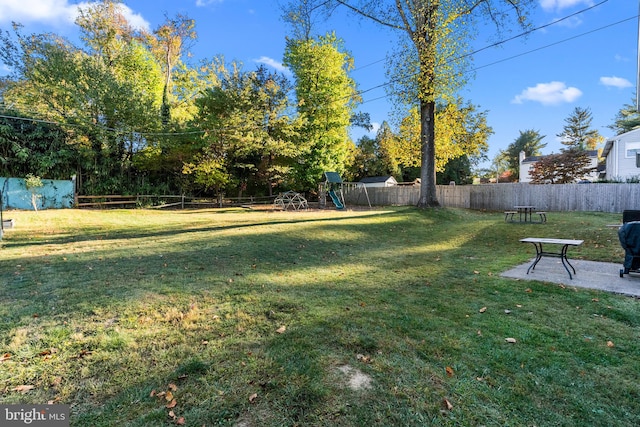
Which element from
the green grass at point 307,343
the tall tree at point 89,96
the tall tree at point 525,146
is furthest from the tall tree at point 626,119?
the tall tree at point 89,96

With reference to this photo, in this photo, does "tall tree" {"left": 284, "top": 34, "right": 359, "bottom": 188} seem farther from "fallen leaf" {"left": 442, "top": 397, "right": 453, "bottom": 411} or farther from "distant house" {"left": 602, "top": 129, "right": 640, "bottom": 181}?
"fallen leaf" {"left": 442, "top": 397, "right": 453, "bottom": 411}

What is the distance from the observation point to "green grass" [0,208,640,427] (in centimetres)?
193

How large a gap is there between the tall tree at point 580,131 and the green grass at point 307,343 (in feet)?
172

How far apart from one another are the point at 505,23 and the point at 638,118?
29.9 metres

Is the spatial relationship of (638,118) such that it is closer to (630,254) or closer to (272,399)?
→ (630,254)

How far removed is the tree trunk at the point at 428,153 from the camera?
14258 mm

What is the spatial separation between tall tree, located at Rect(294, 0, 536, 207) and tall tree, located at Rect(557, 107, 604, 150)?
142 ft

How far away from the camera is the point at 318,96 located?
21891 mm

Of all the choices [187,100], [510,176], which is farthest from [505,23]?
[510,176]

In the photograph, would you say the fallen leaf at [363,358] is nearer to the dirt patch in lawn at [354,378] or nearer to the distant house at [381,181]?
the dirt patch in lawn at [354,378]

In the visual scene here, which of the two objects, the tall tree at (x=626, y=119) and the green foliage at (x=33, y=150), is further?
the tall tree at (x=626, y=119)

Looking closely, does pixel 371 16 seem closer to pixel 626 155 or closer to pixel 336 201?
pixel 336 201

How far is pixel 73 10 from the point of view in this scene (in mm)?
19703

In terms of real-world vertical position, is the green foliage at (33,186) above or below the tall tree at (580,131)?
below
